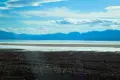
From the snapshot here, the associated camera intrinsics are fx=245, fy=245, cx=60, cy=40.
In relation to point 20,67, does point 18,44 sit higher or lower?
higher

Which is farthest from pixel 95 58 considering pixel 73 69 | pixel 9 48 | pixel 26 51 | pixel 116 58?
pixel 9 48

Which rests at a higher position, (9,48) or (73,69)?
(9,48)

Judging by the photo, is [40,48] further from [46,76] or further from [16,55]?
[46,76]

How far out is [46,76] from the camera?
723 centimetres

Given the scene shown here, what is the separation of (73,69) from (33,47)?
13.8ft

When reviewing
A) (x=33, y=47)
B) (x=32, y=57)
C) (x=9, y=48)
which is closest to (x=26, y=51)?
(x=33, y=47)

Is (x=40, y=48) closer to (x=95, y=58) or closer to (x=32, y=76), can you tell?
(x=95, y=58)

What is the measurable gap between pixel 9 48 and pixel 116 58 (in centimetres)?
643

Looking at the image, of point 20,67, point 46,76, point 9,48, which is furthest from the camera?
point 9,48

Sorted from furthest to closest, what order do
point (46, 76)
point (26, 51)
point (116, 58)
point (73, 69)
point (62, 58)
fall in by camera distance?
point (26, 51)
point (62, 58)
point (116, 58)
point (73, 69)
point (46, 76)

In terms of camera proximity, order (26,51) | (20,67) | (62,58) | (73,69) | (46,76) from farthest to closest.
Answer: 1. (26,51)
2. (62,58)
3. (20,67)
4. (73,69)
5. (46,76)

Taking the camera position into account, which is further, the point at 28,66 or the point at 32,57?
the point at 32,57

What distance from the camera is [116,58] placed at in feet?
34.0

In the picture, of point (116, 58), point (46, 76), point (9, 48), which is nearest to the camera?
point (46, 76)
